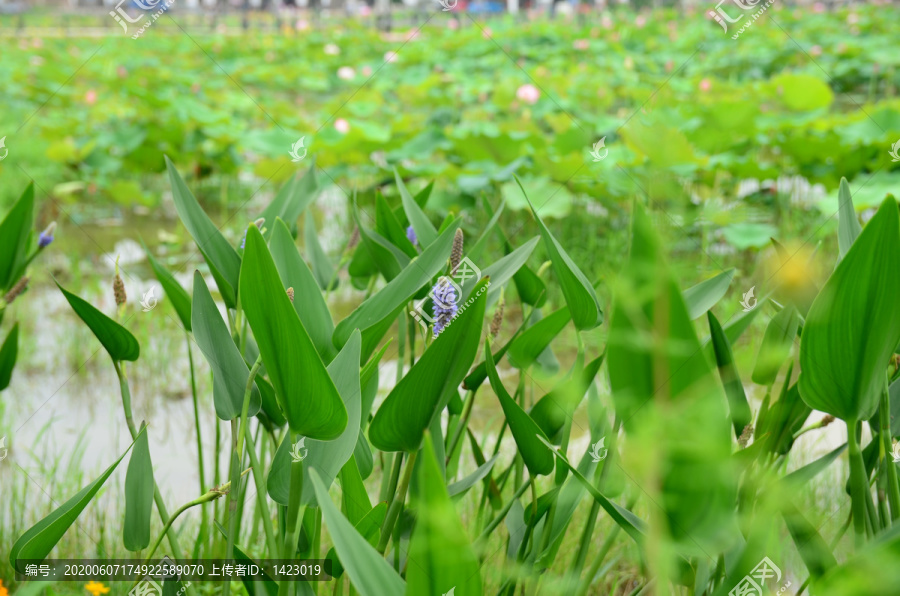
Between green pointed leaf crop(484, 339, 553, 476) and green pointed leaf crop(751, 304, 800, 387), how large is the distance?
0.70ft

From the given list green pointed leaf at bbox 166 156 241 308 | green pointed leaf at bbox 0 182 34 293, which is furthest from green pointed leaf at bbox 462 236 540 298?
green pointed leaf at bbox 0 182 34 293

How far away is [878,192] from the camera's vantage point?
209cm

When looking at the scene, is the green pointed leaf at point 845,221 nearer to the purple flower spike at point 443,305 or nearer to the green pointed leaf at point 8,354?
the purple flower spike at point 443,305

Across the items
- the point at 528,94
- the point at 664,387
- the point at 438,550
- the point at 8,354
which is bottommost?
the point at 528,94

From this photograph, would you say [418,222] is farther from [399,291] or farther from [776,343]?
[776,343]

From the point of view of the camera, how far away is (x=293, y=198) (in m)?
0.83

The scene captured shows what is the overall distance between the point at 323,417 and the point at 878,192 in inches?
82.0

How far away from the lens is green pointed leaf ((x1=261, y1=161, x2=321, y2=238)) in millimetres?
807

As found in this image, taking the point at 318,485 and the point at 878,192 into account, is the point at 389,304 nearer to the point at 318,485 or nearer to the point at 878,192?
the point at 318,485

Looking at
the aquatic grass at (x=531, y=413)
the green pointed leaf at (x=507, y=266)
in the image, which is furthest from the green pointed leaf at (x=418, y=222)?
the green pointed leaf at (x=507, y=266)

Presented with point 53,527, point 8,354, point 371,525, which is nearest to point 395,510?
point 371,525

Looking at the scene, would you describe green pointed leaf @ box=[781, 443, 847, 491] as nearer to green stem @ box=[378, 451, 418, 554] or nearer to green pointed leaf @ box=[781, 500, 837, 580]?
green pointed leaf @ box=[781, 500, 837, 580]

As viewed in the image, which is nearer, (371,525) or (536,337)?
(371,525)

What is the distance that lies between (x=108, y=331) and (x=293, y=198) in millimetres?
249
